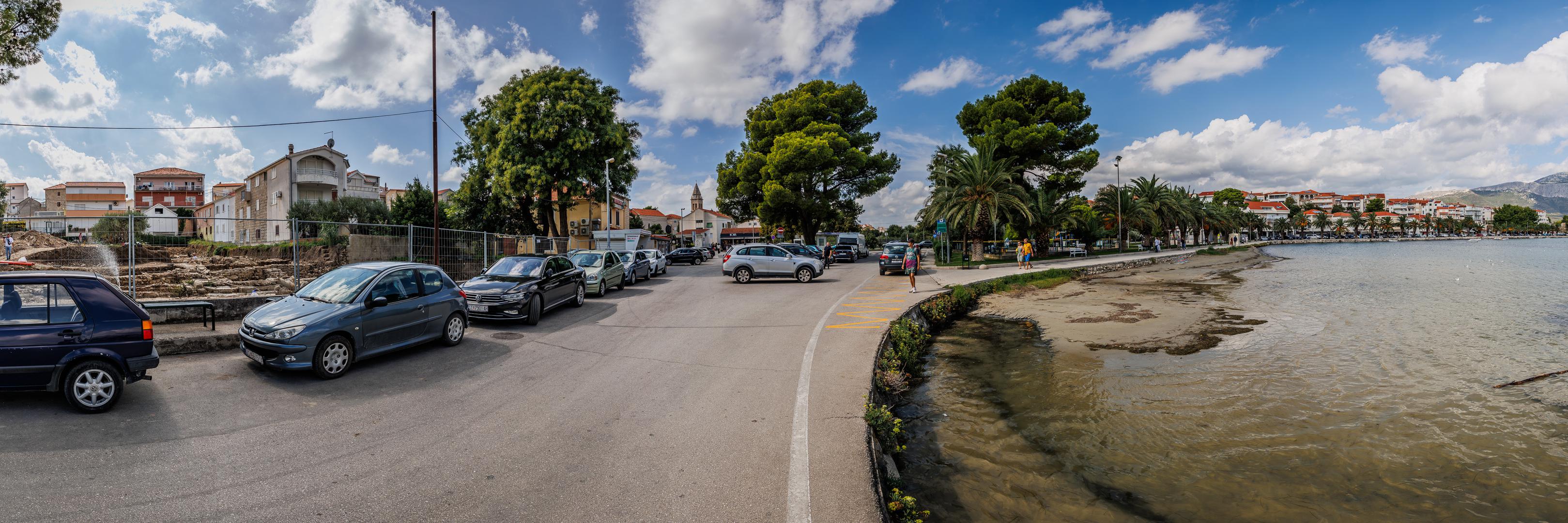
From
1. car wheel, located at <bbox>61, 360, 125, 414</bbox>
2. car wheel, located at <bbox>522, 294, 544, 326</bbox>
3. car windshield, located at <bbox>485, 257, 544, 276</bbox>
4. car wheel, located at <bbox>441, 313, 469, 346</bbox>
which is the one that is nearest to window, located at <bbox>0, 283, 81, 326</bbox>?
car wheel, located at <bbox>61, 360, 125, 414</bbox>

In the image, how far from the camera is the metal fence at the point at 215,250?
9.62m

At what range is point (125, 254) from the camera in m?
9.70

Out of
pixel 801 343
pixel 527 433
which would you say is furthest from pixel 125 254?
pixel 801 343

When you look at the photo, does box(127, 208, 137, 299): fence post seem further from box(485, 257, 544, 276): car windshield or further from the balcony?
the balcony

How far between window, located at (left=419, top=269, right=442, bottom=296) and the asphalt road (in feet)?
3.08

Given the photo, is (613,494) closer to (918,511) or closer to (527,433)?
(527,433)

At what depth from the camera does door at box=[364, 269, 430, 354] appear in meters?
7.61

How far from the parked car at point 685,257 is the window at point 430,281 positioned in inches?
1142

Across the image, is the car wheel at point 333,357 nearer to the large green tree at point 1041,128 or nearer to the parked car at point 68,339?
the parked car at point 68,339

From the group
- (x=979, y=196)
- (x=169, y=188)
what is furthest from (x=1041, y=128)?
(x=169, y=188)

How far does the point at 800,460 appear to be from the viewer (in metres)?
4.40

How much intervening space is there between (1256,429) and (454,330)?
10.6 m

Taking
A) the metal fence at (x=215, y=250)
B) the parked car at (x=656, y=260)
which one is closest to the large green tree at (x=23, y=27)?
the metal fence at (x=215, y=250)

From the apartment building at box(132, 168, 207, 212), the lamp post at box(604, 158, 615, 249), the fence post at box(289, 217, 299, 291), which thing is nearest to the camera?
the fence post at box(289, 217, 299, 291)
